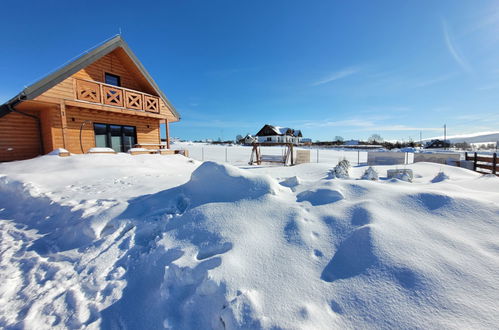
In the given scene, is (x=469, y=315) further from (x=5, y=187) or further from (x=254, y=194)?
(x=5, y=187)

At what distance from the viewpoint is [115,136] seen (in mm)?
11758

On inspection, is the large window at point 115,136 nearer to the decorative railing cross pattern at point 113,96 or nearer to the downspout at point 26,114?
the decorative railing cross pattern at point 113,96

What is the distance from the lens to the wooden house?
8.96 meters

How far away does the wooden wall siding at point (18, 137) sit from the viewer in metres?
9.30

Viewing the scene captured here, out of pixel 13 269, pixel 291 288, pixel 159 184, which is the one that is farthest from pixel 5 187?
pixel 291 288

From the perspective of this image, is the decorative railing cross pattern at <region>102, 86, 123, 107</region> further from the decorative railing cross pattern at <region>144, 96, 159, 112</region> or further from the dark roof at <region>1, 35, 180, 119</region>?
the decorative railing cross pattern at <region>144, 96, 159, 112</region>

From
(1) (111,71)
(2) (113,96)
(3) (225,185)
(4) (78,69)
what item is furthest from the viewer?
(1) (111,71)

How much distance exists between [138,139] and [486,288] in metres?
14.7

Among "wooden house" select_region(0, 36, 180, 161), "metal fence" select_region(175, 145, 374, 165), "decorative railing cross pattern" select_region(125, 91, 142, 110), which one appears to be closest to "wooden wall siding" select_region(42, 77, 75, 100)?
"wooden house" select_region(0, 36, 180, 161)

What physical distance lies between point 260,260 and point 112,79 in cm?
1386

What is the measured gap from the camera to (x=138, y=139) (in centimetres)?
1284

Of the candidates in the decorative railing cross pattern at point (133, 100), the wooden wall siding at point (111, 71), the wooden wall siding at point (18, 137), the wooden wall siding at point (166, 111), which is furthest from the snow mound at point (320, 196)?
the wooden wall siding at point (18, 137)

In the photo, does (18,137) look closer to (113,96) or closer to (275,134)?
(113,96)

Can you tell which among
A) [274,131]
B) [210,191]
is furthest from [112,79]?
[274,131]
